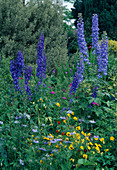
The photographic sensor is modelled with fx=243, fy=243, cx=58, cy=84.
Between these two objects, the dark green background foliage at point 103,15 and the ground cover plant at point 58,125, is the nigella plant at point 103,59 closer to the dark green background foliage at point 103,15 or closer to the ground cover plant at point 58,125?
the ground cover plant at point 58,125

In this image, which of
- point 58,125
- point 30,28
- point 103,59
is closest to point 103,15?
point 30,28

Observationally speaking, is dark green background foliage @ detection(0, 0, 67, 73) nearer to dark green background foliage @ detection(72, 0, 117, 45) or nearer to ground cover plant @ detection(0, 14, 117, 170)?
ground cover plant @ detection(0, 14, 117, 170)

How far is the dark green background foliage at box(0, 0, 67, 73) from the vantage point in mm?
7938

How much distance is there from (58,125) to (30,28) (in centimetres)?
513

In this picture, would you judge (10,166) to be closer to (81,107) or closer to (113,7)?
(81,107)

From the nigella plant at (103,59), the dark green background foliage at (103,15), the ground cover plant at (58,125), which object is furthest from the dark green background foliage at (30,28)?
the dark green background foliage at (103,15)

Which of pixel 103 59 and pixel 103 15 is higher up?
pixel 103 15

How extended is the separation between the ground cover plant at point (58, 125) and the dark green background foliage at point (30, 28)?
286 centimetres

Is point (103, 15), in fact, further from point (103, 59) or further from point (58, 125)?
point (58, 125)

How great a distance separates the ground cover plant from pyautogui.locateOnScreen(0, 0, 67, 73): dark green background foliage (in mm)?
2858

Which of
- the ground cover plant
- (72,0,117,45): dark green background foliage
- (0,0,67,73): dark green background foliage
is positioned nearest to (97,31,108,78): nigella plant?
the ground cover plant

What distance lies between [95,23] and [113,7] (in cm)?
823

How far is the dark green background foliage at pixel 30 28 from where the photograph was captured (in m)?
7.94

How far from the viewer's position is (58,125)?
3.85m
